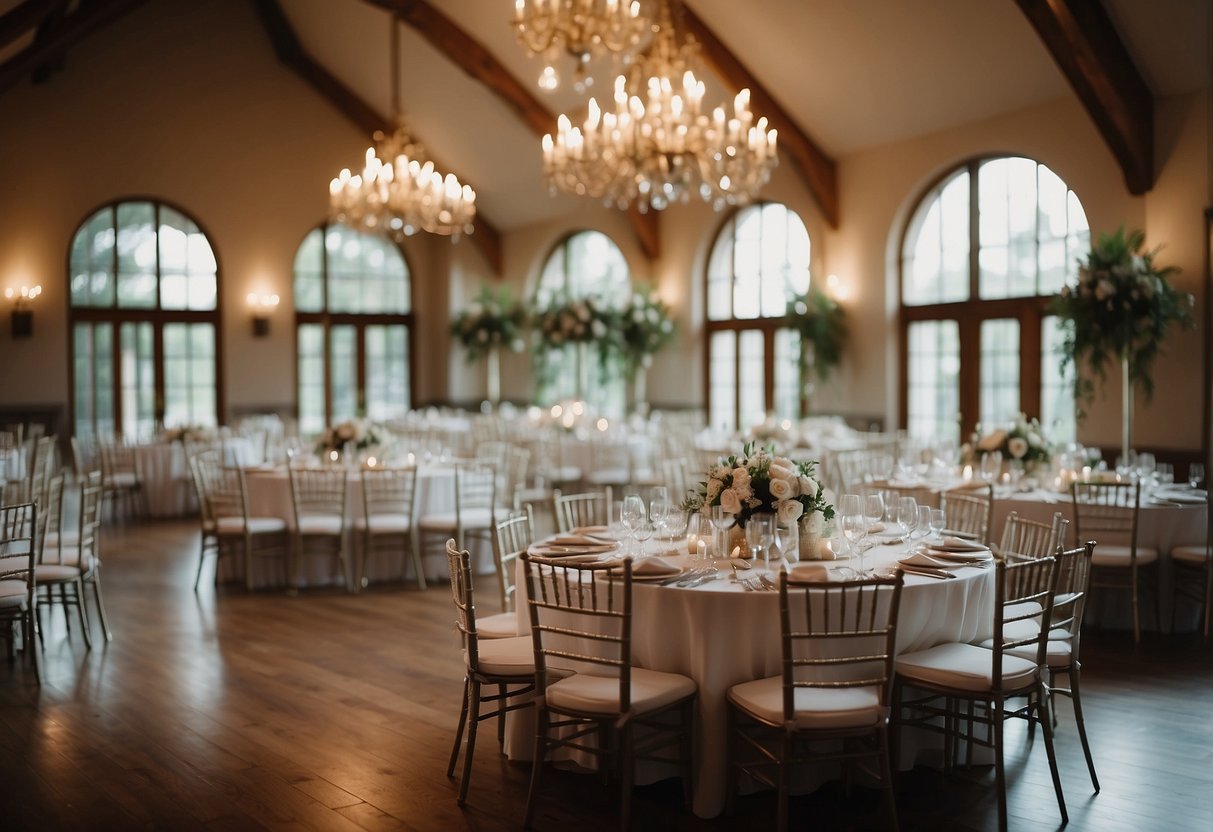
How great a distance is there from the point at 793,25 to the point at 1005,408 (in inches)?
174

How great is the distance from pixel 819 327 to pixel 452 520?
587cm

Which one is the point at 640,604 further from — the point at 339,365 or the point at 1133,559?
the point at 339,365

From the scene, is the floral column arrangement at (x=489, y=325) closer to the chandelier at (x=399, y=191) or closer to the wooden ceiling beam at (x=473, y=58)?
the wooden ceiling beam at (x=473, y=58)

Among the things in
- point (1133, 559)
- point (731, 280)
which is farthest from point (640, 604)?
point (731, 280)

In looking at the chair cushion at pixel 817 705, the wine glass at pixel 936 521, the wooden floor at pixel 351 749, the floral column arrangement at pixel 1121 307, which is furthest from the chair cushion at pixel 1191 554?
the chair cushion at pixel 817 705

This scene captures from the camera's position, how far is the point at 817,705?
12.5 feet

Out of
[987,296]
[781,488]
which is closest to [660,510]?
[781,488]

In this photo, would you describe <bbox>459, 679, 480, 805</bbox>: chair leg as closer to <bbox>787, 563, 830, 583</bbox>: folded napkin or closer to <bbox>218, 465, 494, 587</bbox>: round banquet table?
<bbox>787, 563, 830, 583</bbox>: folded napkin

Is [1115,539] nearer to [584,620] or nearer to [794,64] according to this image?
[584,620]

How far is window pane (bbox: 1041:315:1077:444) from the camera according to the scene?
34.9ft

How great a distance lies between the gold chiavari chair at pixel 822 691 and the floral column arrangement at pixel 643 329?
11.1 meters

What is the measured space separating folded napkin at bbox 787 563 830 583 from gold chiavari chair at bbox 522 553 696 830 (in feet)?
1.86

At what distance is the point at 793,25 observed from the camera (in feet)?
35.7

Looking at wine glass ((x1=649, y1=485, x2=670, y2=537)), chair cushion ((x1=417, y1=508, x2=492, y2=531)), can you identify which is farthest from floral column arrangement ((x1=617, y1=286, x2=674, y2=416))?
wine glass ((x1=649, y1=485, x2=670, y2=537))
